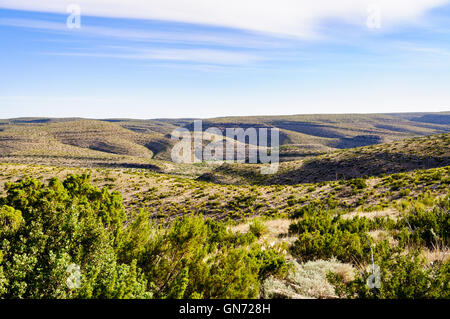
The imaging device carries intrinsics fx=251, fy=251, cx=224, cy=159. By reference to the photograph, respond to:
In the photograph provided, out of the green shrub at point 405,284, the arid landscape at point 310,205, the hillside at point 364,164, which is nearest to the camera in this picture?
the green shrub at point 405,284

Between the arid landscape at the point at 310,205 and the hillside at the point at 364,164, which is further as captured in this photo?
the hillside at the point at 364,164

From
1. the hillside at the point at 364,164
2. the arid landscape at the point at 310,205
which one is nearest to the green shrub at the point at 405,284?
the arid landscape at the point at 310,205

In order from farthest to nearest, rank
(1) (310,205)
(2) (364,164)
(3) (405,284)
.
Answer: (2) (364,164) → (1) (310,205) → (3) (405,284)

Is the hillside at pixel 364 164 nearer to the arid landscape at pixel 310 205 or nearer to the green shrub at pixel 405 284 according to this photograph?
the arid landscape at pixel 310 205

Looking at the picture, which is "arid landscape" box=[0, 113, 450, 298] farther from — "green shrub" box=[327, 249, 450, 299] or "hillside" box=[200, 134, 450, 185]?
"hillside" box=[200, 134, 450, 185]

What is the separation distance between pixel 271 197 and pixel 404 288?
813 inches

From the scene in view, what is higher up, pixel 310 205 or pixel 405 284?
pixel 405 284

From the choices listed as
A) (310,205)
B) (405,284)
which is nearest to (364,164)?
(310,205)

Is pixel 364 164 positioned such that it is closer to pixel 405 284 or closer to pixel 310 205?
pixel 310 205

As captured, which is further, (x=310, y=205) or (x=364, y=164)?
(x=364, y=164)

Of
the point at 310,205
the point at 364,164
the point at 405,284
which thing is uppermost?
the point at 405,284

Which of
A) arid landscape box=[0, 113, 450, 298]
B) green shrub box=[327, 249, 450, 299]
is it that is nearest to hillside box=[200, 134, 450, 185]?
arid landscape box=[0, 113, 450, 298]

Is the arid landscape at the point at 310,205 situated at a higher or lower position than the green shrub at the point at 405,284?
lower
